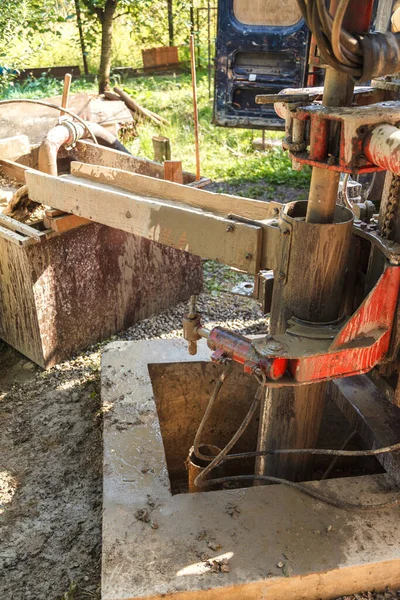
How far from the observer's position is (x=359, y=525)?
240 centimetres

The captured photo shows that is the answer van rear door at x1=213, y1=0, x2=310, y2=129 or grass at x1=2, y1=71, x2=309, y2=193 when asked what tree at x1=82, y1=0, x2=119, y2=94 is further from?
van rear door at x1=213, y1=0, x2=310, y2=129

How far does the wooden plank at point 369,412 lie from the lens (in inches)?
112

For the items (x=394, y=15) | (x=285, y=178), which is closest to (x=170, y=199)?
(x=394, y=15)

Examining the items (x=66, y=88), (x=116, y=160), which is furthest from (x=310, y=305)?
(x=66, y=88)

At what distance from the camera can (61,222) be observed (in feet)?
12.5

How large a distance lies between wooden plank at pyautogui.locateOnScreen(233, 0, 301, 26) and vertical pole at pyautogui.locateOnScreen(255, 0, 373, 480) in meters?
4.46

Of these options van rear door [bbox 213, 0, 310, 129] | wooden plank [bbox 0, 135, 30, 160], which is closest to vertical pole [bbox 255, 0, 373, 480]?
wooden plank [bbox 0, 135, 30, 160]

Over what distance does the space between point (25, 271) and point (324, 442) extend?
7.08 ft

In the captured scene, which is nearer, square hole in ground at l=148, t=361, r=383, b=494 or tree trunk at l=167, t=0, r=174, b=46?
square hole in ground at l=148, t=361, r=383, b=494

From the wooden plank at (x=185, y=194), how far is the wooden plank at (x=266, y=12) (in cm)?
297

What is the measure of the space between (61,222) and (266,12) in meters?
→ 3.55

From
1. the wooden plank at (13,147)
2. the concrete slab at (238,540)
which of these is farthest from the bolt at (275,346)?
the wooden plank at (13,147)

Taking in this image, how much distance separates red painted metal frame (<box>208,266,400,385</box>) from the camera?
208 cm

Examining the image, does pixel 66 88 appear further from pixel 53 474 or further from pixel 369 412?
pixel 369 412
